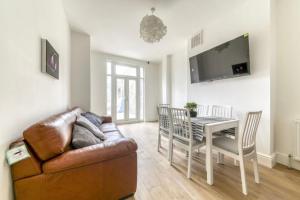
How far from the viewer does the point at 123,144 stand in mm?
1425

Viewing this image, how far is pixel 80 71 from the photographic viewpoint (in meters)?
3.77

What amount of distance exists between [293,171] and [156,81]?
16.9ft

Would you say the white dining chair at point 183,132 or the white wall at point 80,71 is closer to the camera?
the white dining chair at point 183,132

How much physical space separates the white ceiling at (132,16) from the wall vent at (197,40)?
0.40 ft

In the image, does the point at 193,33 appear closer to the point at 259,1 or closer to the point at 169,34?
the point at 169,34

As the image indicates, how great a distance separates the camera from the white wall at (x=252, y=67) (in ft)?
7.47

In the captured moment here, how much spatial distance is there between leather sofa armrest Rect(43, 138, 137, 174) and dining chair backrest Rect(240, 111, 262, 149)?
1.25m

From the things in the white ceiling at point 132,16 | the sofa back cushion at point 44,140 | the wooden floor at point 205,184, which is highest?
the white ceiling at point 132,16

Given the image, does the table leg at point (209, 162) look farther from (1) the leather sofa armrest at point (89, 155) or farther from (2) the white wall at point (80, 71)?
(2) the white wall at point (80, 71)

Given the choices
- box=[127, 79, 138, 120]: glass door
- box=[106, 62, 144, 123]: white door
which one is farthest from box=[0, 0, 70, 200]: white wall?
box=[127, 79, 138, 120]: glass door

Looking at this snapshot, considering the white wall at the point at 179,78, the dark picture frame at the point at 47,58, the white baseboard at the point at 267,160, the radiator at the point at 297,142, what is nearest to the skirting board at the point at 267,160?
the white baseboard at the point at 267,160

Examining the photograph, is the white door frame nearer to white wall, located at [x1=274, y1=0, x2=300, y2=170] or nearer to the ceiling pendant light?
the ceiling pendant light

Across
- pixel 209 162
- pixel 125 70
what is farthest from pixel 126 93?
pixel 209 162

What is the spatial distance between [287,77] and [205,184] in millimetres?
2024
